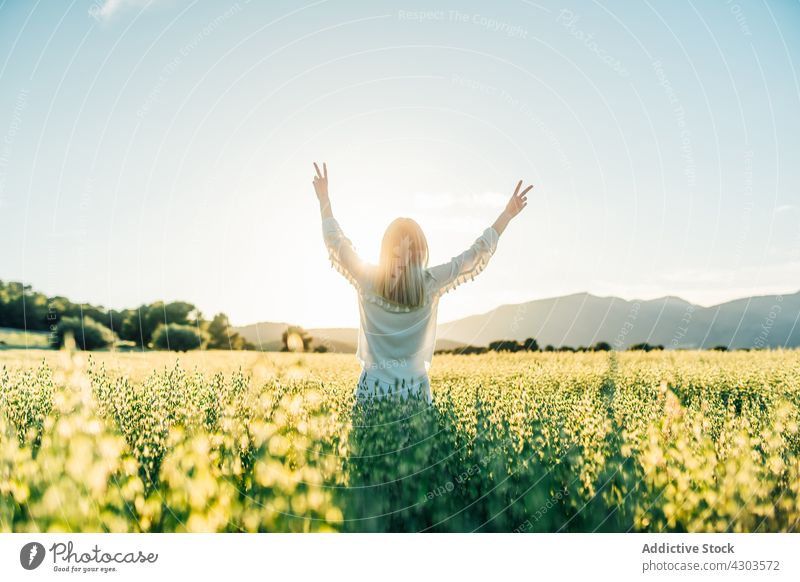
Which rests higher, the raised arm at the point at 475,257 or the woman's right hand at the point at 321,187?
the woman's right hand at the point at 321,187

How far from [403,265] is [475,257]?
0.64 meters

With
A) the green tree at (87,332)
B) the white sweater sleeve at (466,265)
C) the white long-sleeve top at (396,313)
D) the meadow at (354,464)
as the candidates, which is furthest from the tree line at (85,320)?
the white sweater sleeve at (466,265)

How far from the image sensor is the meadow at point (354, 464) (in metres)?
2.72

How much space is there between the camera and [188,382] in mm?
4691

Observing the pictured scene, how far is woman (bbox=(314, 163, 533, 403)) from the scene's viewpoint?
5.17 metres

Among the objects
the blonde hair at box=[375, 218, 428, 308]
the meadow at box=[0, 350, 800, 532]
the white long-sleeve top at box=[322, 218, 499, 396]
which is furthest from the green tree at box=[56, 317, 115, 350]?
the blonde hair at box=[375, 218, 428, 308]

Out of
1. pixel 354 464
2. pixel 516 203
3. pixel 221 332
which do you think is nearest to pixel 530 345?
pixel 221 332

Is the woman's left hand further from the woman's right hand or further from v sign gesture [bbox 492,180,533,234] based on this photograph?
the woman's right hand

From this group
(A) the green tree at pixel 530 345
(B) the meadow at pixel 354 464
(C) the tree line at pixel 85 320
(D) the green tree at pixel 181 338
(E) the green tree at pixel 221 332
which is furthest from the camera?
(A) the green tree at pixel 530 345

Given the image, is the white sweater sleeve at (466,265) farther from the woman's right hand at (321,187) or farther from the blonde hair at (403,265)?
the woman's right hand at (321,187)

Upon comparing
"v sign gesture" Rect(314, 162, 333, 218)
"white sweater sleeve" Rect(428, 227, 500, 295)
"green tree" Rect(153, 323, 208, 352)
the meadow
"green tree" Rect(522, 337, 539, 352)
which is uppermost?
"v sign gesture" Rect(314, 162, 333, 218)
